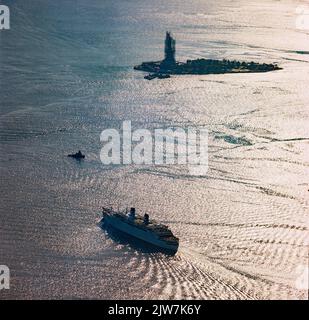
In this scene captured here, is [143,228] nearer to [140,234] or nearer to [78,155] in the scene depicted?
[140,234]

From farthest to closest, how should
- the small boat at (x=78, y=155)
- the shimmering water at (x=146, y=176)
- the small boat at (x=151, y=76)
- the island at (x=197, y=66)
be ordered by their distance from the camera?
the island at (x=197, y=66), the small boat at (x=151, y=76), the small boat at (x=78, y=155), the shimmering water at (x=146, y=176)

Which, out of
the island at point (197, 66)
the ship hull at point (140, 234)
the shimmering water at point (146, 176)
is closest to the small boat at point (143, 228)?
the ship hull at point (140, 234)

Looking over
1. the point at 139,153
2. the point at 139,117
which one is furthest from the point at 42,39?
the point at 139,153

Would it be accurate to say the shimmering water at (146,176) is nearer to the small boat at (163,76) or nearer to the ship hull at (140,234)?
the ship hull at (140,234)

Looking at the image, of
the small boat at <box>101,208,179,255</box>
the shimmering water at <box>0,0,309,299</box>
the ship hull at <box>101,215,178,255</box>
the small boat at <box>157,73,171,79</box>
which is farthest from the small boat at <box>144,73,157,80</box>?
the ship hull at <box>101,215,178,255</box>

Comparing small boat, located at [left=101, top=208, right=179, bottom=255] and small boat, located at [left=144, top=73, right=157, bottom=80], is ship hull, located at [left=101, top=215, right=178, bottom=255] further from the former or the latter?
small boat, located at [left=144, top=73, right=157, bottom=80]

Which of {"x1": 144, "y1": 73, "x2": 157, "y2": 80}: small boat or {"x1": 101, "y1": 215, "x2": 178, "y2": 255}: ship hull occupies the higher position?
{"x1": 144, "y1": 73, "x2": 157, "y2": 80}: small boat
